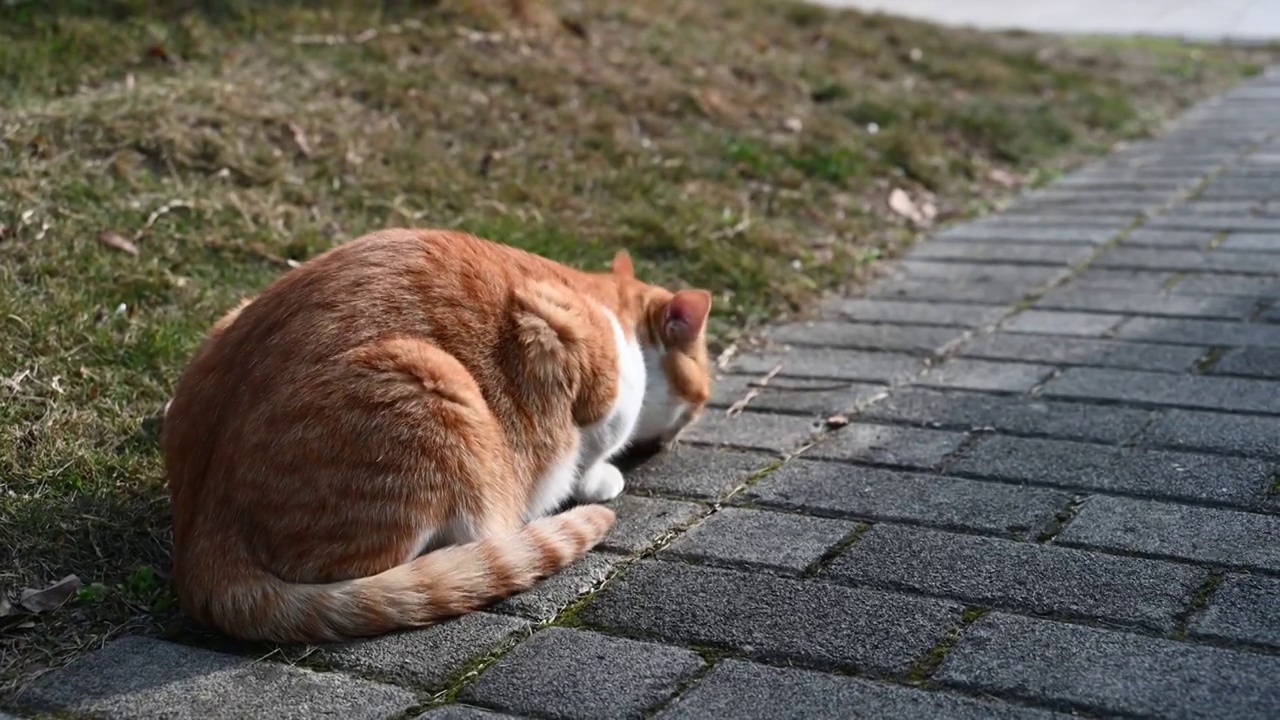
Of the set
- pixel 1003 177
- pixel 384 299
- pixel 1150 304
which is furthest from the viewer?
pixel 1003 177

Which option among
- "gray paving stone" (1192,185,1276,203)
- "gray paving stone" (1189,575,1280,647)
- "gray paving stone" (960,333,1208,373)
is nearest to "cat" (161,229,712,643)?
"gray paving stone" (1189,575,1280,647)

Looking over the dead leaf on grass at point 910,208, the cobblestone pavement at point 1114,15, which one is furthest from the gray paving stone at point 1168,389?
the cobblestone pavement at point 1114,15

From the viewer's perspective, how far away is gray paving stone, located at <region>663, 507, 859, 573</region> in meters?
3.29

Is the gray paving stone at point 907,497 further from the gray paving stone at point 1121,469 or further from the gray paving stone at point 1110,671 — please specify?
the gray paving stone at point 1110,671

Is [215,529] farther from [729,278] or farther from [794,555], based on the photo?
[729,278]

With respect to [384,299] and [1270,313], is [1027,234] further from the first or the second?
[384,299]

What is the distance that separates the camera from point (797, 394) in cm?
455

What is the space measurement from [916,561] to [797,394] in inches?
55.3

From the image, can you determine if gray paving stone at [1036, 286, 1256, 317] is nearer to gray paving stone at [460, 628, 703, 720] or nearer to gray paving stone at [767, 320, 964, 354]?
gray paving stone at [767, 320, 964, 354]

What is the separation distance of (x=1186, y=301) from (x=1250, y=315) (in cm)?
27

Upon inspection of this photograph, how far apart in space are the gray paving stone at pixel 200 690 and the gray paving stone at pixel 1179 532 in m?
1.69

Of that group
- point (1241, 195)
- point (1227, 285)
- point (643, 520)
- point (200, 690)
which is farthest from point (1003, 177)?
point (200, 690)

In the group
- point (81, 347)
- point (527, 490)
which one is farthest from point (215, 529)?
point (81, 347)

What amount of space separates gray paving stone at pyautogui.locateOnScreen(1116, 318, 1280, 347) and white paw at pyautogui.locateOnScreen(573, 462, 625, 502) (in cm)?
212
